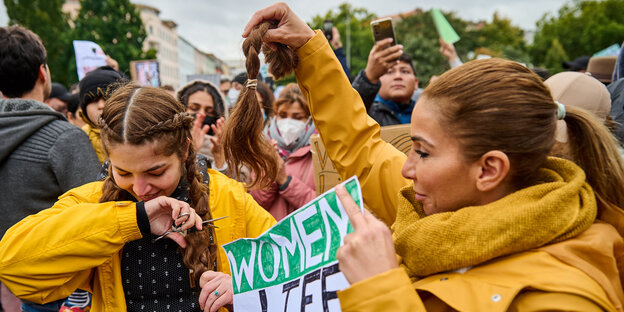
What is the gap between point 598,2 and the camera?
43.5 metres

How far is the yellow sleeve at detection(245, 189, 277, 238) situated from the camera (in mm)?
2158

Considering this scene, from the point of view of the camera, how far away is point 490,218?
126 centimetres

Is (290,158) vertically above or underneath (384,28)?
underneath

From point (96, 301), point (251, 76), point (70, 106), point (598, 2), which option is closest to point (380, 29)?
point (251, 76)

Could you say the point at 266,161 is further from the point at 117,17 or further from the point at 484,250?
the point at 117,17

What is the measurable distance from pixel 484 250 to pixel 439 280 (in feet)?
0.54

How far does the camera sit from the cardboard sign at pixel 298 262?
4.31 feet

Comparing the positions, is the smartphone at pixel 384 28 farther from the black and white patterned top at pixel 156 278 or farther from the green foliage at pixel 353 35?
the green foliage at pixel 353 35

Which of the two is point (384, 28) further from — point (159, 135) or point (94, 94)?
point (94, 94)

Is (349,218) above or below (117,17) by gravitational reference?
below

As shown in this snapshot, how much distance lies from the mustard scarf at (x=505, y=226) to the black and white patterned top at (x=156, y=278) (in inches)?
42.8

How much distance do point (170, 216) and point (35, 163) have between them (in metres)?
1.19

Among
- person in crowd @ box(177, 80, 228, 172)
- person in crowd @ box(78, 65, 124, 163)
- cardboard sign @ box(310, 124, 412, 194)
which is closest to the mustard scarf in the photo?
cardboard sign @ box(310, 124, 412, 194)

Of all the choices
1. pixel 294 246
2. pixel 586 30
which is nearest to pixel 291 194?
pixel 294 246
